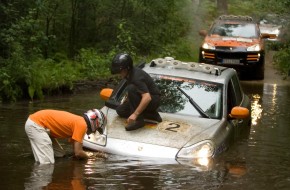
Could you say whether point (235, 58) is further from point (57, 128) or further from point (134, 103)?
point (57, 128)

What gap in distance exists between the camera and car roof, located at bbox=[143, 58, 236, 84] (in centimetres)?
980

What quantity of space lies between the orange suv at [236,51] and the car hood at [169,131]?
35.5 ft

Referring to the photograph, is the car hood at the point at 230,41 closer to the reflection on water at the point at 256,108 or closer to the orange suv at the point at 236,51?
the orange suv at the point at 236,51

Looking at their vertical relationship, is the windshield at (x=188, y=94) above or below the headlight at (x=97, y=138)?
above

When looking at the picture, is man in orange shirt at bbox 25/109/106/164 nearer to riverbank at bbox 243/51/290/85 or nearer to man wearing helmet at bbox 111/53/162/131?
man wearing helmet at bbox 111/53/162/131

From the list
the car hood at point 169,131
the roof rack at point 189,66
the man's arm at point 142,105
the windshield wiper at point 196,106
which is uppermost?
the roof rack at point 189,66

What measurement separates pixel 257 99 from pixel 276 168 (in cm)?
789

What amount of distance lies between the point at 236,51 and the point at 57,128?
40.8 ft

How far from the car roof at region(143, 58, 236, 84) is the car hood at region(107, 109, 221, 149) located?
0.98 m

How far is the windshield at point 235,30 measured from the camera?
67.6ft

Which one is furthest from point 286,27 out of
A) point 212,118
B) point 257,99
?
point 212,118

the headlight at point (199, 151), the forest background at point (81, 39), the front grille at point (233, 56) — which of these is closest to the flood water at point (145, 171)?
the headlight at point (199, 151)

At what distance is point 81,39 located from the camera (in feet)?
71.0

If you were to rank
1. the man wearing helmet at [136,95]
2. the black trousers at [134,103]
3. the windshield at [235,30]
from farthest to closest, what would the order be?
the windshield at [235,30], the black trousers at [134,103], the man wearing helmet at [136,95]
